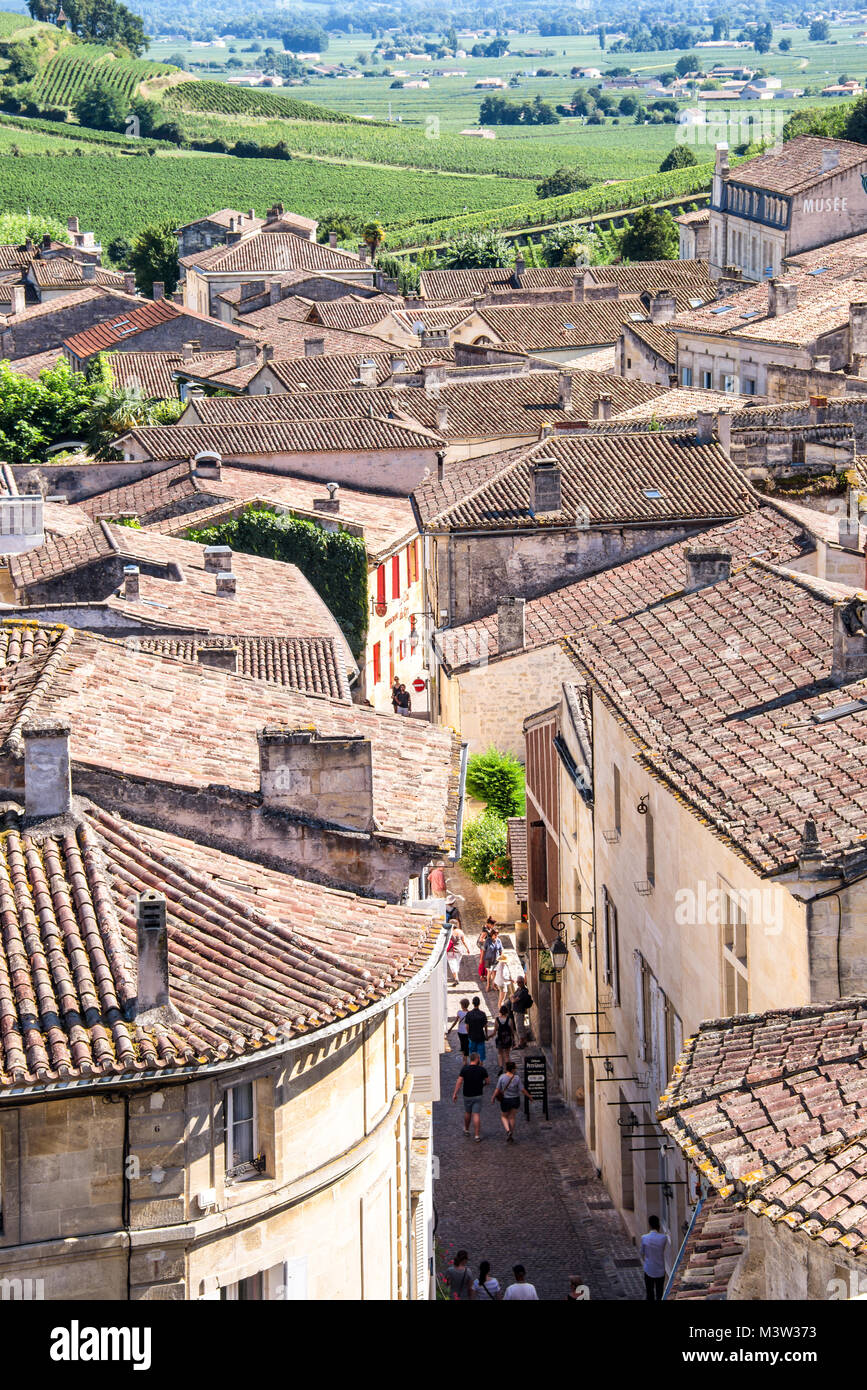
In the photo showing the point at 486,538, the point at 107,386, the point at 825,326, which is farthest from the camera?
the point at 107,386

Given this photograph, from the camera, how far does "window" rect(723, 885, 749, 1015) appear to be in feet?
68.7

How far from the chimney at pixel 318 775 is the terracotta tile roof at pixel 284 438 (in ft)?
136

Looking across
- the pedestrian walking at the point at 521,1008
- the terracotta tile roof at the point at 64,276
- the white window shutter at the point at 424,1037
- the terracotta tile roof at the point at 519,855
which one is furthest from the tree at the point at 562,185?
the white window shutter at the point at 424,1037

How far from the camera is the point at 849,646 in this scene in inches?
961

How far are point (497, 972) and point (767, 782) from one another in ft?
47.6

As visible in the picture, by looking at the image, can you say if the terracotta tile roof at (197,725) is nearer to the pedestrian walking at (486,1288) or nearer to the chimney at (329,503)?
the pedestrian walking at (486,1288)

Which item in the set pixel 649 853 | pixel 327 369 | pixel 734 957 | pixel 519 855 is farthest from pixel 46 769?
pixel 327 369

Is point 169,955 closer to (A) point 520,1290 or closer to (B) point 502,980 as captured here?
(A) point 520,1290

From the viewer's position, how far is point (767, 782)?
21.8 metres

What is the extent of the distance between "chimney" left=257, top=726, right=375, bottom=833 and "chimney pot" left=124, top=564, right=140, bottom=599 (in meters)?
13.7

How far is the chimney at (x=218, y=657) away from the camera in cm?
3014

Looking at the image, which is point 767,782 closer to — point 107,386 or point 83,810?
point 83,810

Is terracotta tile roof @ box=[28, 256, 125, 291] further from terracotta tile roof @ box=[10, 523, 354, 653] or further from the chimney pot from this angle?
the chimney pot
